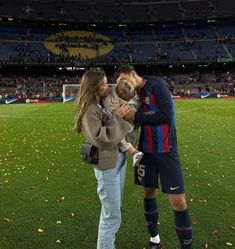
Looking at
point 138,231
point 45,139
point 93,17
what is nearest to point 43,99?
point 93,17

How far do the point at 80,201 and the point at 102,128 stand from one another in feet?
11.1

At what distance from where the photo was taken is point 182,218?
4.09 meters

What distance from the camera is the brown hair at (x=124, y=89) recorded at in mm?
3672

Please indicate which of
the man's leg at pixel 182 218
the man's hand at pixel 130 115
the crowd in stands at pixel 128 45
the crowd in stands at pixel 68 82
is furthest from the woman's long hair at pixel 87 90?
the crowd in stands at pixel 128 45

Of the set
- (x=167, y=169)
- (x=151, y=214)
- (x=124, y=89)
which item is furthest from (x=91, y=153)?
(x=151, y=214)

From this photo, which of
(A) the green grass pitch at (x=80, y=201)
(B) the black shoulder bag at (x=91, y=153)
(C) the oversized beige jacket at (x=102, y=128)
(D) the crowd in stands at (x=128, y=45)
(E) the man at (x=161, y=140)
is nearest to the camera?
(C) the oversized beige jacket at (x=102, y=128)

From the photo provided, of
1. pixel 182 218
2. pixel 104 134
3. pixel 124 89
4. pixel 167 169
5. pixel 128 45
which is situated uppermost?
pixel 128 45

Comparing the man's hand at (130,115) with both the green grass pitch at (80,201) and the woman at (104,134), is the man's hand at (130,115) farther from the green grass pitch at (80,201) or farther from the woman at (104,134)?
the green grass pitch at (80,201)

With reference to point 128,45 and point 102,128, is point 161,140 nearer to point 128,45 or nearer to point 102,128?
point 102,128

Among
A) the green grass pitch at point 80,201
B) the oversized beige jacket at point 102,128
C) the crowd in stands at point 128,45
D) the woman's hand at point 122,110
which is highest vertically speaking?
the crowd in stands at point 128,45

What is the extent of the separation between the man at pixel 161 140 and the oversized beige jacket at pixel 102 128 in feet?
1.57

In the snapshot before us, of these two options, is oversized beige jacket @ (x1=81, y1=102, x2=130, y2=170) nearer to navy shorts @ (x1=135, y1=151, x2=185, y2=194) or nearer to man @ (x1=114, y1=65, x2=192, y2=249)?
man @ (x1=114, y1=65, x2=192, y2=249)

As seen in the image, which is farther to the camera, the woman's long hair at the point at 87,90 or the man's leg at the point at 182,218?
the man's leg at the point at 182,218

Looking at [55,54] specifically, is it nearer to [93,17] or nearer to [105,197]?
[93,17]
